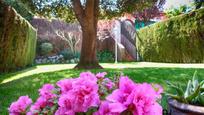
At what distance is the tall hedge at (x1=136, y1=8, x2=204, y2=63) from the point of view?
1308 cm

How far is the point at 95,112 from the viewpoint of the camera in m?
1.44

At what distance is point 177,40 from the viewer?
15.0 metres

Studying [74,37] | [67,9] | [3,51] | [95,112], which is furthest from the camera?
[74,37]

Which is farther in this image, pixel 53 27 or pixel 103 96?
pixel 53 27

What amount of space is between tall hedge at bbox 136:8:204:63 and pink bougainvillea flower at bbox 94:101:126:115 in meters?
11.8

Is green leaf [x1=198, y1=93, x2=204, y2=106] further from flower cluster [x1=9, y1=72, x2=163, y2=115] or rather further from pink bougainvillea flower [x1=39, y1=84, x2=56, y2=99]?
pink bougainvillea flower [x1=39, y1=84, x2=56, y2=99]

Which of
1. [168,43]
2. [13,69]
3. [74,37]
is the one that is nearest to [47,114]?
[13,69]

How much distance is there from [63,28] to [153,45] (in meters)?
8.60

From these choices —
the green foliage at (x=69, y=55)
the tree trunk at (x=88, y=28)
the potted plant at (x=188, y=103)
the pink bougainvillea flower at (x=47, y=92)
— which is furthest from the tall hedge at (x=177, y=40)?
the pink bougainvillea flower at (x=47, y=92)

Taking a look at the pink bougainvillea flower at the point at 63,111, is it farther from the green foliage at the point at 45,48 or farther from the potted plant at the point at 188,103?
the green foliage at the point at 45,48

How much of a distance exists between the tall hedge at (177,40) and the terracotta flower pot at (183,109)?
11155 millimetres

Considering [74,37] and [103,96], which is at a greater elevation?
[74,37]

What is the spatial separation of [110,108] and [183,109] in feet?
2.28

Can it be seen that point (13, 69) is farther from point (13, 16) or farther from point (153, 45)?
point (153, 45)
